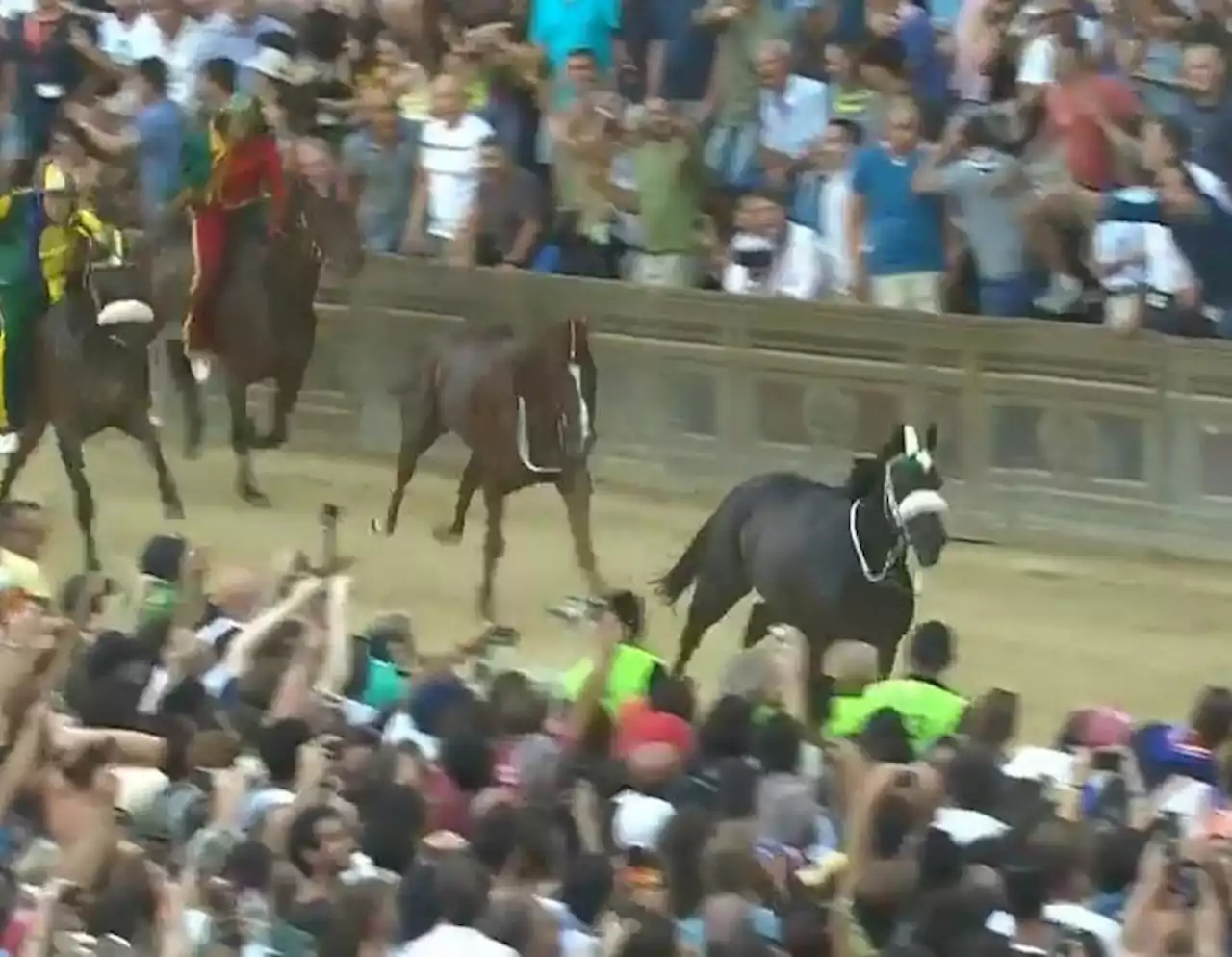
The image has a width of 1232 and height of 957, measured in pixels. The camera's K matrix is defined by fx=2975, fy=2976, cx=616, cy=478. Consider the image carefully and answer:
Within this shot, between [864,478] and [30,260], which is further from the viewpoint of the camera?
[30,260]

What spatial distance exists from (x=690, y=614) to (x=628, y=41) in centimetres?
522

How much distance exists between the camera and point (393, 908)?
6.66 meters

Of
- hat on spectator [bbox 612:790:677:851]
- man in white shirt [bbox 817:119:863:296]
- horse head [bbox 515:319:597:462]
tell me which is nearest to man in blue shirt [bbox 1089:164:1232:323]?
man in white shirt [bbox 817:119:863:296]

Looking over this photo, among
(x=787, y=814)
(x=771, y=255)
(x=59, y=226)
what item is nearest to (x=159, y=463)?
(x=59, y=226)

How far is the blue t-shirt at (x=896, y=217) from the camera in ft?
47.1

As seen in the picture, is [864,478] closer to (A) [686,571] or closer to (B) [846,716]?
(A) [686,571]

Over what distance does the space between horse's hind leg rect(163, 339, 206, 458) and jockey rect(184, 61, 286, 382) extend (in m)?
0.73

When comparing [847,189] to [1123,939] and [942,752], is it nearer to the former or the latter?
[942,752]

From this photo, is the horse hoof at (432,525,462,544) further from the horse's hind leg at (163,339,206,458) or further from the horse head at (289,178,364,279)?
the horse's hind leg at (163,339,206,458)

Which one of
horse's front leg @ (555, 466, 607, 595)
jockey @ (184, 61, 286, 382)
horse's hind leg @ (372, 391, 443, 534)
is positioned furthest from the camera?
jockey @ (184, 61, 286, 382)

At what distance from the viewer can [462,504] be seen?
1448cm

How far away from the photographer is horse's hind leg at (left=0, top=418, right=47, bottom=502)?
48.9ft

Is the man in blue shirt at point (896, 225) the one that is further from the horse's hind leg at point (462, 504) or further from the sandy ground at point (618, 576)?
the horse's hind leg at point (462, 504)

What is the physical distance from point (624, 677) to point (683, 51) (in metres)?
7.22
